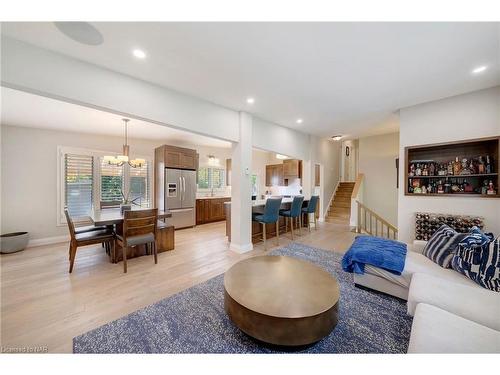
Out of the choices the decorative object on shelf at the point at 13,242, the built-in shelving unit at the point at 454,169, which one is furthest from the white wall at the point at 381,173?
the decorative object on shelf at the point at 13,242

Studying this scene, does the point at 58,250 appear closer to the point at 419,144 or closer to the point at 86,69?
the point at 86,69

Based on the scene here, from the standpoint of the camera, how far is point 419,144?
3383mm

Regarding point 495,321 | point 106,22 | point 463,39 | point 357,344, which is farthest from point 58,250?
point 463,39

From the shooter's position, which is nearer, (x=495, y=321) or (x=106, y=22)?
(x=495, y=321)

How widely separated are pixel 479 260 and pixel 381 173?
15.1ft

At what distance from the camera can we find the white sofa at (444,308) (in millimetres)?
1038

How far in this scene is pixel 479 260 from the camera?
1703mm

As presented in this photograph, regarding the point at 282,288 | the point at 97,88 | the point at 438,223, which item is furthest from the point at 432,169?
the point at 97,88

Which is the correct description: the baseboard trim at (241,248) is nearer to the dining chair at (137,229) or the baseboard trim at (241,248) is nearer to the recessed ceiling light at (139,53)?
the dining chair at (137,229)

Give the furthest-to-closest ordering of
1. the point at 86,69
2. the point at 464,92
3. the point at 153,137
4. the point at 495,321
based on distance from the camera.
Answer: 1. the point at 153,137
2. the point at 464,92
3. the point at 86,69
4. the point at 495,321
